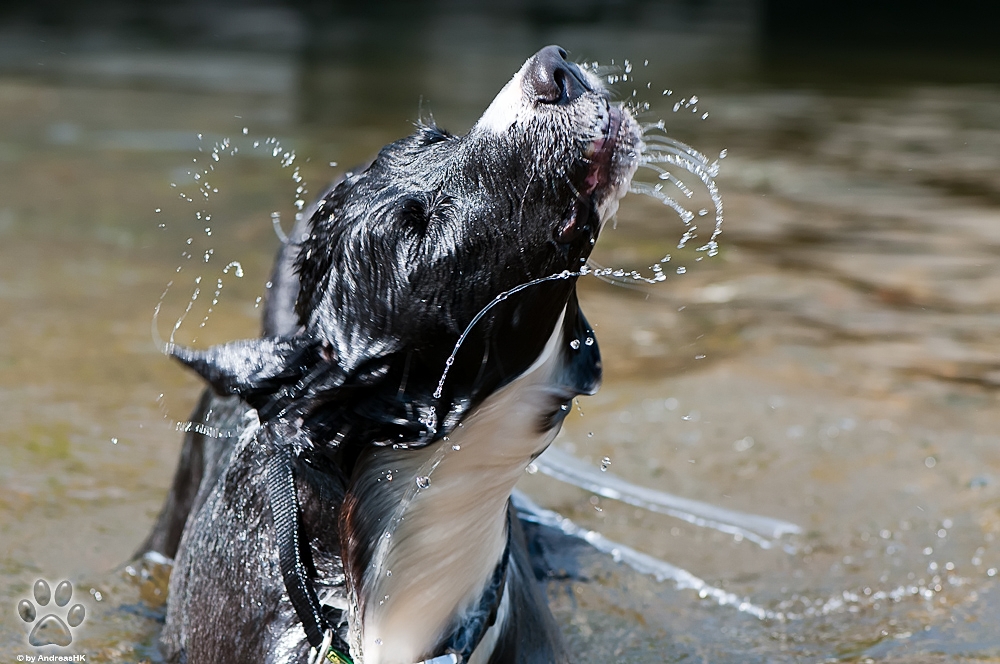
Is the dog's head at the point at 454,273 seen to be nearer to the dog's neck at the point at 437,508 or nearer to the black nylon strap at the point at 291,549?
the dog's neck at the point at 437,508

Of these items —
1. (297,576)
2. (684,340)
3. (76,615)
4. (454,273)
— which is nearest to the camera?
(454,273)

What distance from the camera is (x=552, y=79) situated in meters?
2.29

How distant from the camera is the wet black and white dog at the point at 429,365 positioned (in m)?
2.28

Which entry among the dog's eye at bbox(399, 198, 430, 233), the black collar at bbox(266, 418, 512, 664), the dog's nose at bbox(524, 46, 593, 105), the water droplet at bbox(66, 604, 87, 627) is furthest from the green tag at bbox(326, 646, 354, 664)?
the water droplet at bbox(66, 604, 87, 627)

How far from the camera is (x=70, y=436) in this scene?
4738 mm

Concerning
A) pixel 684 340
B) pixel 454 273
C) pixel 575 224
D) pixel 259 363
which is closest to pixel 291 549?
pixel 259 363

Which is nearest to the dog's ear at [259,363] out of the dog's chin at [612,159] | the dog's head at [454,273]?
the dog's head at [454,273]

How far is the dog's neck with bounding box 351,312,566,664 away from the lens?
2.37 metres

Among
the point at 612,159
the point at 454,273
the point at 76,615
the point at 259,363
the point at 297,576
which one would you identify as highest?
the point at 612,159

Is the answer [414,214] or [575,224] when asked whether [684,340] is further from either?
[414,214]

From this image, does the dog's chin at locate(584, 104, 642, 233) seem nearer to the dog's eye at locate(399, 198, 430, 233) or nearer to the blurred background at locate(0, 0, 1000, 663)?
the blurred background at locate(0, 0, 1000, 663)

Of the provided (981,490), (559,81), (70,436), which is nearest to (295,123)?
(70,436)

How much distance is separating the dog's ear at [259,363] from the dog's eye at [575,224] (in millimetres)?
526

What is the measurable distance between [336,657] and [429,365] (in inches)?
26.0
